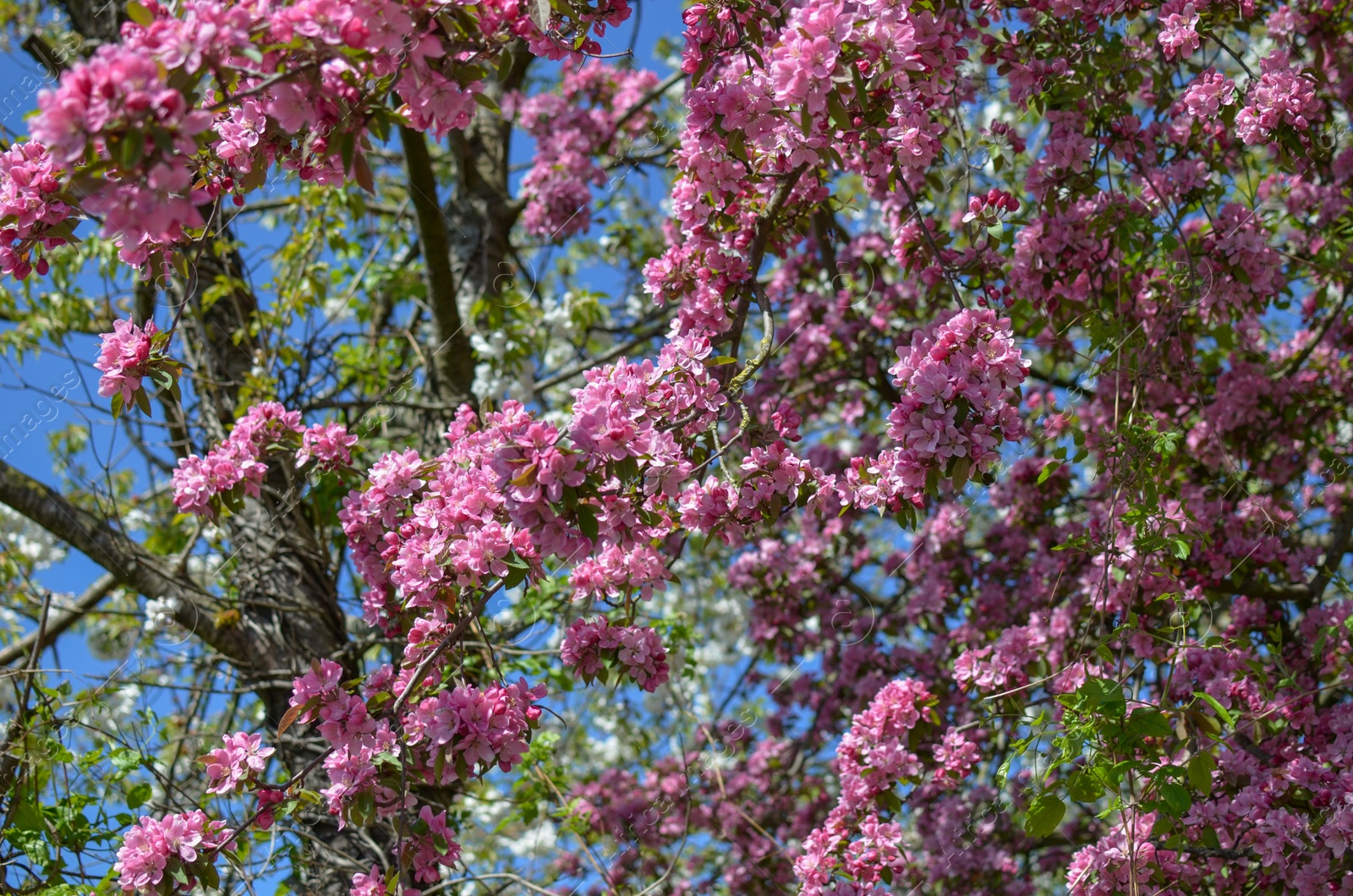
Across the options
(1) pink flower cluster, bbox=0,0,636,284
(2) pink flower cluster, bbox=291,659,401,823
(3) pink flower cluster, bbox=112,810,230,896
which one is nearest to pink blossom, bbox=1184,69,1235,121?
(1) pink flower cluster, bbox=0,0,636,284

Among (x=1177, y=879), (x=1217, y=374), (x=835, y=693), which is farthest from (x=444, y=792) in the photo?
(x=1217, y=374)

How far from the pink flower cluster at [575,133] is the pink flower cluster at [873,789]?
7.66 ft

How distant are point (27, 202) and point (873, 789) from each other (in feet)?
7.46

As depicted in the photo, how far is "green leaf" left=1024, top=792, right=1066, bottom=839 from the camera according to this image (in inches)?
81.4

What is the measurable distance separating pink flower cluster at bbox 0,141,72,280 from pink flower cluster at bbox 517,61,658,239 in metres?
2.36

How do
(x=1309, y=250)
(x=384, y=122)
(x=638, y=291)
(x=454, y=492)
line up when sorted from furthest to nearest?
(x=638, y=291)
(x=1309, y=250)
(x=454, y=492)
(x=384, y=122)

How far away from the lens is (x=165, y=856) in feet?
6.60

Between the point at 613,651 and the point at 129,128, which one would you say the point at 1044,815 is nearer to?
the point at 613,651

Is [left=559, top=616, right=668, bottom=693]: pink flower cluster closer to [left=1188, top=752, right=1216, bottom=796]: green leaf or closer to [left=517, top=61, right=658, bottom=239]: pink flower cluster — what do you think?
[left=1188, top=752, right=1216, bottom=796]: green leaf

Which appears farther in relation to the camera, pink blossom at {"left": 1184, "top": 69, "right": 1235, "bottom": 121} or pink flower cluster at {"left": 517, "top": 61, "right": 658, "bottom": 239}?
pink flower cluster at {"left": 517, "top": 61, "right": 658, "bottom": 239}

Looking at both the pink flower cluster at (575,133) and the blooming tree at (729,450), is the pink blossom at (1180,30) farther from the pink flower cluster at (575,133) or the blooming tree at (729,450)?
the pink flower cluster at (575,133)

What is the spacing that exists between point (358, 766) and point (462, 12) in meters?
1.38

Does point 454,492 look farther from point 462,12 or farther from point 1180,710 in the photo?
point 1180,710

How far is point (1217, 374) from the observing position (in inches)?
153
